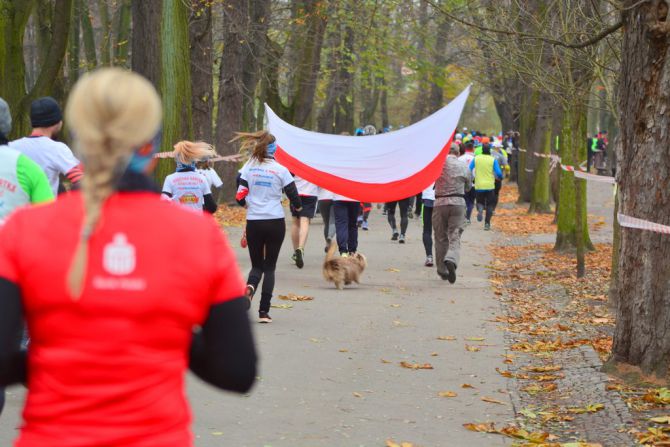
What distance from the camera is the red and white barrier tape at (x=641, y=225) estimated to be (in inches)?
334

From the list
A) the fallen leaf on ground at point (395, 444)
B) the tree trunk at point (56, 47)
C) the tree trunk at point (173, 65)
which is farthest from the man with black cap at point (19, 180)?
the tree trunk at point (56, 47)

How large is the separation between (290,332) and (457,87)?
4351cm

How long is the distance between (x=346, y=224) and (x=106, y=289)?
1415 centimetres

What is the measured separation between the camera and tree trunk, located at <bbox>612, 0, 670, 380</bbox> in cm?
842

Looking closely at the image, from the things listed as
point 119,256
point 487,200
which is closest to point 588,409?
point 119,256

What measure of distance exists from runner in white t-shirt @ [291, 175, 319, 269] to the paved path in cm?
86

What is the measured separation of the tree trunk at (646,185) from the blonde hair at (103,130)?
6.41 m

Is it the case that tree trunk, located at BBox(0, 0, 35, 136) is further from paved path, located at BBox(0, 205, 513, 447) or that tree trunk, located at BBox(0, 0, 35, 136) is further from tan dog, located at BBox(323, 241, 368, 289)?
tan dog, located at BBox(323, 241, 368, 289)

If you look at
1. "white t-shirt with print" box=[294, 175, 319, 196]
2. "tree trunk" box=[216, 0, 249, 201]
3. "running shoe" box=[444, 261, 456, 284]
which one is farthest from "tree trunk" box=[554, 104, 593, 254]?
"tree trunk" box=[216, 0, 249, 201]

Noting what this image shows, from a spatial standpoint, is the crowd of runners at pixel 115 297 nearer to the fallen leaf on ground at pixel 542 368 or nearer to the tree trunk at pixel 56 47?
the fallen leaf on ground at pixel 542 368

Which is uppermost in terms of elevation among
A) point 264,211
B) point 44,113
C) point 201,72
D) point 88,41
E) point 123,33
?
point 123,33

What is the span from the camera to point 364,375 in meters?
9.02

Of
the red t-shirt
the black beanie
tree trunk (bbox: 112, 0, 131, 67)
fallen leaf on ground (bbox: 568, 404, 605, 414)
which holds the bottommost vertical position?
fallen leaf on ground (bbox: 568, 404, 605, 414)

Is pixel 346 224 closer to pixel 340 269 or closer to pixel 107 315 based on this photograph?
Result: pixel 340 269
